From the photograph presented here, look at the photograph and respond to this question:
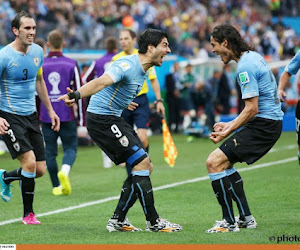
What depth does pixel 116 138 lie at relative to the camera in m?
8.27

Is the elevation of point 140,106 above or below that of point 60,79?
below

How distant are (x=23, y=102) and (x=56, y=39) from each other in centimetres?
307

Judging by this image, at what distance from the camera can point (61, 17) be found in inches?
977

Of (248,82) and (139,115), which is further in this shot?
(139,115)

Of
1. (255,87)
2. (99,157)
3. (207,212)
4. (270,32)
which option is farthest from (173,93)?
(255,87)

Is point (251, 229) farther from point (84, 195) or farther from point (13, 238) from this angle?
point (84, 195)

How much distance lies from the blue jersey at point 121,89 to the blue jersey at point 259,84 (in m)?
1.07

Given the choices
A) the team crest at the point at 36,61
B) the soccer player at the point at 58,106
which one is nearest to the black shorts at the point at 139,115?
the soccer player at the point at 58,106

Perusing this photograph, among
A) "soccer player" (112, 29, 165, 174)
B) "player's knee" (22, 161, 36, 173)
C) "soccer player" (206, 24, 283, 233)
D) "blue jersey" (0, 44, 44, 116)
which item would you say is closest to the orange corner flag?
"soccer player" (112, 29, 165, 174)

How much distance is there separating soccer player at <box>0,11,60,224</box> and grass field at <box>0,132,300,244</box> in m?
0.62

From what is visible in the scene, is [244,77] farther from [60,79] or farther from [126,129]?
[60,79]

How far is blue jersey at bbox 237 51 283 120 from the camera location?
7.93 metres

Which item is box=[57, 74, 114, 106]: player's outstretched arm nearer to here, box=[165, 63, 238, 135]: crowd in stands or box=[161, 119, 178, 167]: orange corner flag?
box=[161, 119, 178, 167]: orange corner flag

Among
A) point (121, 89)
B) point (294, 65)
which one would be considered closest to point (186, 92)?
point (294, 65)
